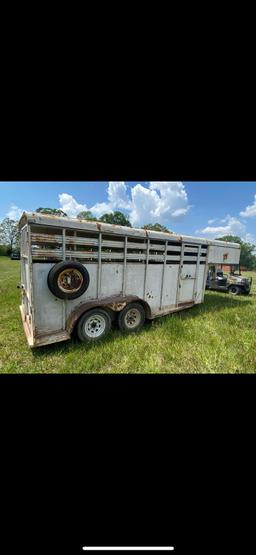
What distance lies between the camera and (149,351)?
3.07 meters

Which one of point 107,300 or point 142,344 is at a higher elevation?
point 107,300

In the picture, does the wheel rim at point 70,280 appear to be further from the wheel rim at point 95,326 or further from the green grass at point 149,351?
the green grass at point 149,351

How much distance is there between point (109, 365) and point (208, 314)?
3372 millimetres

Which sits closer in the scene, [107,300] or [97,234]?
[97,234]

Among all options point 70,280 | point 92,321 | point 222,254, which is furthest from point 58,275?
point 222,254

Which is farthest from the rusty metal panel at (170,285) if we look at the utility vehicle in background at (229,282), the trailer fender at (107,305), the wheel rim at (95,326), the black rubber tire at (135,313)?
the utility vehicle in background at (229,282)

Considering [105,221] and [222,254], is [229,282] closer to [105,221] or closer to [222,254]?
[222,254]

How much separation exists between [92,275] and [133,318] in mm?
1305

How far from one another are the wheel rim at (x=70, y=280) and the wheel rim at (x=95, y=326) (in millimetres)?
622
